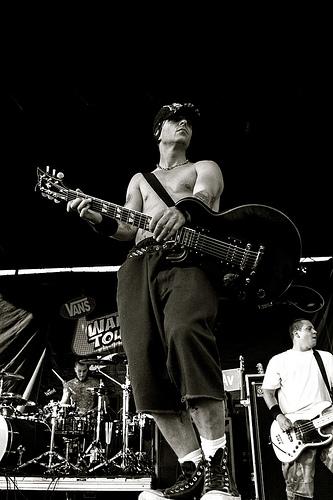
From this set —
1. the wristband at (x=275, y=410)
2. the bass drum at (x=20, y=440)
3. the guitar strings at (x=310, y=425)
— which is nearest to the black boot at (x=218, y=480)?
the guitar strings at (x=310, y=425)

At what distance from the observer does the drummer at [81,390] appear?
826cm

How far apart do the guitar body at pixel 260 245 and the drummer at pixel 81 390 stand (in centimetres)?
654

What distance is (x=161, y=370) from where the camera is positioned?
202 centimetres

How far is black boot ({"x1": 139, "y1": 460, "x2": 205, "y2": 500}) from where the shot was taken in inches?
74.1

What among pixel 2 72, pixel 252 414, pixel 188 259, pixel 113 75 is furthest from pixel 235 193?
pixel 188 259

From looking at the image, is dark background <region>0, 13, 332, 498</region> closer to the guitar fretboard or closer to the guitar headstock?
the guitar fretboard

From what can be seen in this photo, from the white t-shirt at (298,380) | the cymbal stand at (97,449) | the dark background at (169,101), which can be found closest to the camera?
the dark background at (169,101)

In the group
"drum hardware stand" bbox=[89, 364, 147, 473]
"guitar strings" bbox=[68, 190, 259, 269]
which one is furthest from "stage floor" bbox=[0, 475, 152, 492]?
"guitar strings" bbox=[68, 190, 259, 269]

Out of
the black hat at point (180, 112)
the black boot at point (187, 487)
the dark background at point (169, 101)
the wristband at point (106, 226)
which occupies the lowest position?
the black boot at point (187, 487)

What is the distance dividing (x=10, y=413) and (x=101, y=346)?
2539 mm

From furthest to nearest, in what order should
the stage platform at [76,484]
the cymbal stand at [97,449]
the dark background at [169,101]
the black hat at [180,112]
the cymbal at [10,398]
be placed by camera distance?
the cymbal stand at [97,449]
the cymbal at [10,398]
the stage platform at [76,484]
the dark background at [169,101]
the black hat at [180,112]

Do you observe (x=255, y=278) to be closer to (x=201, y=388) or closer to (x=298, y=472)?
(x=201, y=388)

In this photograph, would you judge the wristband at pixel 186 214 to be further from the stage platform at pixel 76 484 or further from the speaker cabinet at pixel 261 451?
the stage platform at pixel 76 484

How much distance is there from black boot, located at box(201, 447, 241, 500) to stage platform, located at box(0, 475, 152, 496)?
427cm
